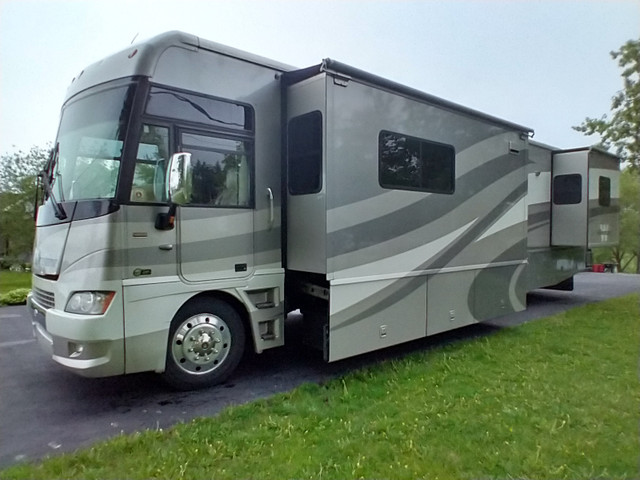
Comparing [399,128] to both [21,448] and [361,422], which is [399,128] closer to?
[361,422]

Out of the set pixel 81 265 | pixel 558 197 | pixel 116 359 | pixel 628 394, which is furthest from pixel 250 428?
pixel 558 197

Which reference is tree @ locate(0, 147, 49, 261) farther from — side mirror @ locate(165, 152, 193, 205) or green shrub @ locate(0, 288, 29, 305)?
side mirror @ locate(165, 152, 193, 205)

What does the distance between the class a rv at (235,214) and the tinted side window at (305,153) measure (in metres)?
0.02

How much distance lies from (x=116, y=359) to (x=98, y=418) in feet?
1.59

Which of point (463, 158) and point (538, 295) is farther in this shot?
point (538, 295)

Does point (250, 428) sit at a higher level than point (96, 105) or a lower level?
→ lower

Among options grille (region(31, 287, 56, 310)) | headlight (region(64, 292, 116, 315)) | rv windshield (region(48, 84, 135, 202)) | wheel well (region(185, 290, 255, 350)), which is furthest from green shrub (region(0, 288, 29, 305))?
wheel well (region(185, 290, 255, 350))

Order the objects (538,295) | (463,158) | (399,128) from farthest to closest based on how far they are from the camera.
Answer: (538,295) → (463,158) → (399,128)

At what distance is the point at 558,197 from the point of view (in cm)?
859

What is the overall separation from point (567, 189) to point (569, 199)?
0.21 m

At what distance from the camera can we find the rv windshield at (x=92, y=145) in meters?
3.52

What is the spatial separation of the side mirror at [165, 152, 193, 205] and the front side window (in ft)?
0.57

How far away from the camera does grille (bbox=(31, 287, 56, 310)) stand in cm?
366

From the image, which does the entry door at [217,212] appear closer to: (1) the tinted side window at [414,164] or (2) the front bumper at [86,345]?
(2) the front bumper at [86,345]
